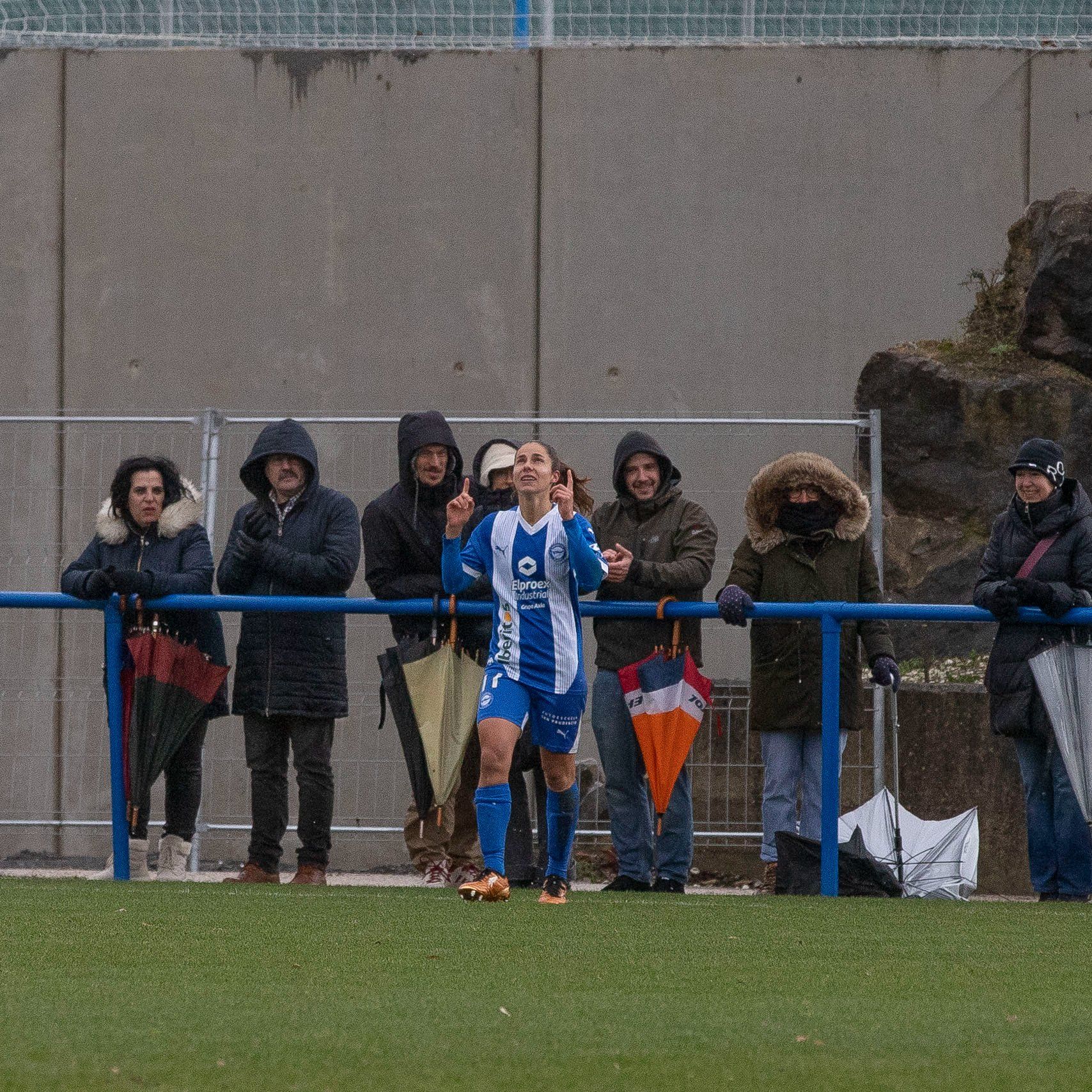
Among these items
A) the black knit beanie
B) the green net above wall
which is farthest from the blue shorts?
the green net above wall

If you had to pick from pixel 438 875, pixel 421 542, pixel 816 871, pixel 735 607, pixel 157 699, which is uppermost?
pixel 421 542

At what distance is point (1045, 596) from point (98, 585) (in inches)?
144

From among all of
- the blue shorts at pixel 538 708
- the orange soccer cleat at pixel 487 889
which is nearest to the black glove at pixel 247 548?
the blue shorts at pixel 538 708

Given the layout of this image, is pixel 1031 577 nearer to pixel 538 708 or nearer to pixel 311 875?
pixel 538 708

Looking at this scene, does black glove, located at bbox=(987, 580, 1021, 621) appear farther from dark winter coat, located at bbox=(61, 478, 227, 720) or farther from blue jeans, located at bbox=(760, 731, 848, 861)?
dark winter coat, located at bbox=(61, 478, 227, 720)

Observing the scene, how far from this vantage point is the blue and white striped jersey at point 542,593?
6.55m

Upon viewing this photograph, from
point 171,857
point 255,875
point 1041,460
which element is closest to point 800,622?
point 1041,460

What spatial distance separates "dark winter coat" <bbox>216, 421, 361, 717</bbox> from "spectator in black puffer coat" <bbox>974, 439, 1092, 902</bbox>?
256 centimetres

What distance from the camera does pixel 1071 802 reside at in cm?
701

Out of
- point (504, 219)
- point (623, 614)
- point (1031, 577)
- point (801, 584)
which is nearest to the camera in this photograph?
point (1031, 577)

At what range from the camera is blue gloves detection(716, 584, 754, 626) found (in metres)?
7.00

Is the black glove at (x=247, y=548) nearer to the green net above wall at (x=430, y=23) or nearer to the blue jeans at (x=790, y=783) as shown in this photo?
the blue jeans at (x=790, y=783)

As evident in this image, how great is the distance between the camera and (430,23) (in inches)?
450

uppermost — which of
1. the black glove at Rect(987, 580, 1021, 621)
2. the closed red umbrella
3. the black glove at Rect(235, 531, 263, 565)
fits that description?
the black glove at Rect(235, 531, 263, 565)
